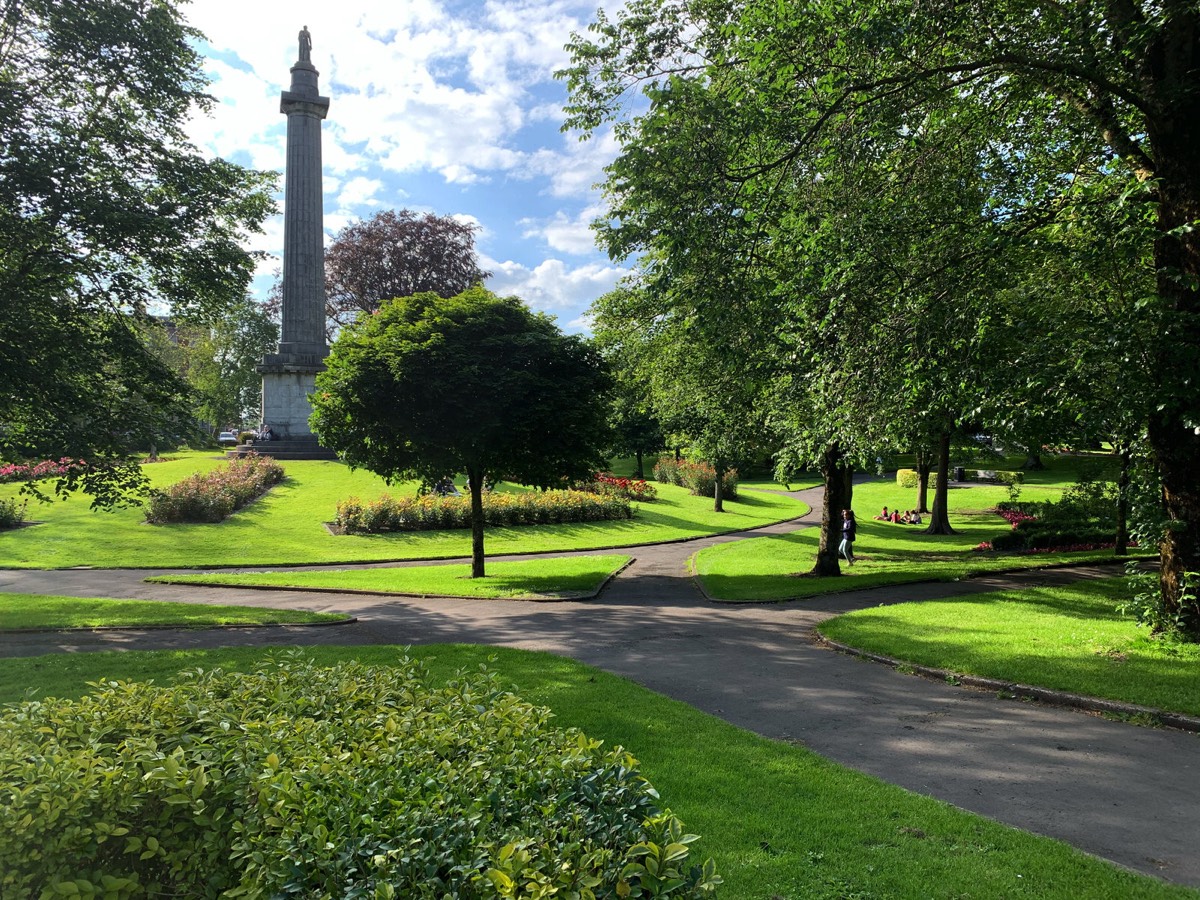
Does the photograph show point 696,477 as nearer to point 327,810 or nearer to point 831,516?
point 831,516

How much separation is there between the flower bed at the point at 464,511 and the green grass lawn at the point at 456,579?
6.22 meters

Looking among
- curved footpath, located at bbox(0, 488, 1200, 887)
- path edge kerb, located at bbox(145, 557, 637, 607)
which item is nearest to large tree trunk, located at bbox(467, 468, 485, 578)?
path edge kerb, located at bbox(145, 557, 637, 607)

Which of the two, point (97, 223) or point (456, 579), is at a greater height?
point (97, 223)

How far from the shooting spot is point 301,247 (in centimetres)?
3791

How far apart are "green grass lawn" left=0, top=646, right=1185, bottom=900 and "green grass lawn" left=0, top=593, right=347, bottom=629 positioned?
8.19 metres

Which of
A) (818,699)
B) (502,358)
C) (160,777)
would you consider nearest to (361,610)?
(502,358)

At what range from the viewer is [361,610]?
566 inches

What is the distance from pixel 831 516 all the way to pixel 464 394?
33.6 feet

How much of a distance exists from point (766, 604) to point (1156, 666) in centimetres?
700

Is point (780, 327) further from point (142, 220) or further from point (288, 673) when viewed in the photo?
point (142, 220)

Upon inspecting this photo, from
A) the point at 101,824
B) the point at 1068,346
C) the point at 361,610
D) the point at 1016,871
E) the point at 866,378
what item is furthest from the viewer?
the point at 361,610

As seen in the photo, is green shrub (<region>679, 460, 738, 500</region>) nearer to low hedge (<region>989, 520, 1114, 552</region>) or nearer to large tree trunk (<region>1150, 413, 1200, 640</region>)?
low hedge (<region>989, 520, 1114, 552</region>)

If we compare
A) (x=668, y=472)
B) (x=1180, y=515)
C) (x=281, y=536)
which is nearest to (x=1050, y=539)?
(x=1180, y=515)

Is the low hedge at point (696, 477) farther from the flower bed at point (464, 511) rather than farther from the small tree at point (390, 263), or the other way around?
the small tree at point (390, 263)
